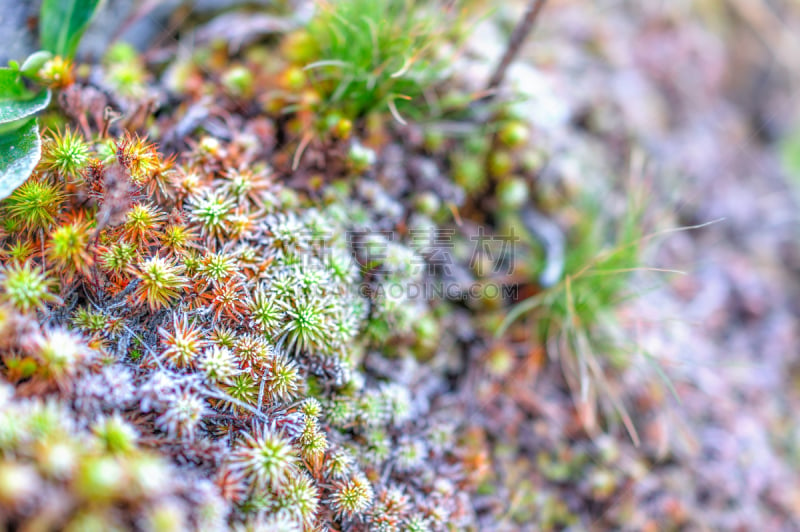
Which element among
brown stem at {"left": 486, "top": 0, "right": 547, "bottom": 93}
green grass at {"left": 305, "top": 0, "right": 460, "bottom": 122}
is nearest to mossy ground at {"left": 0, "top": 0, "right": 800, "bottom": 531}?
green grass at {"left": 305, "top": 0, "right": 460, "bottom": 122}

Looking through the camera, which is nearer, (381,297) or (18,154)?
(18,154)

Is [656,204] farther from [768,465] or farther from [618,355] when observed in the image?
[768,465]

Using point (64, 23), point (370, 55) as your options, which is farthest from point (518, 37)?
point (64, 23)

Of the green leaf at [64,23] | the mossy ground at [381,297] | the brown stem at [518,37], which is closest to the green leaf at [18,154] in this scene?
the mossy ground at [381,297]

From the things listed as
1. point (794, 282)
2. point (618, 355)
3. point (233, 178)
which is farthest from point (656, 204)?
point (233, 178)

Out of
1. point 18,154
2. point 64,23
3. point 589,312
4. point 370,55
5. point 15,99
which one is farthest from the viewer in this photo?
point 589,312

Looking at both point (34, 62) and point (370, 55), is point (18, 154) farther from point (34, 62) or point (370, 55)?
point (370, 55)

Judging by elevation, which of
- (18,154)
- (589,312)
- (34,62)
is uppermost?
(34,62)
